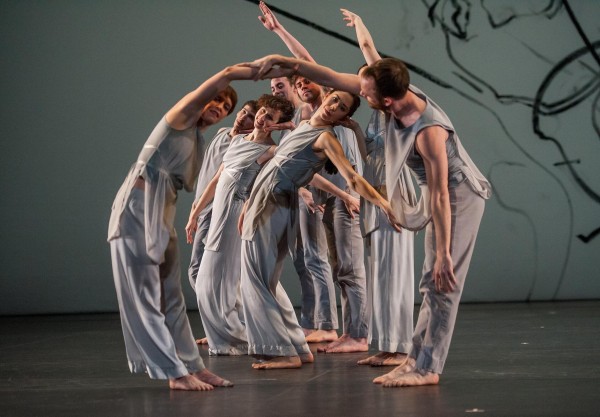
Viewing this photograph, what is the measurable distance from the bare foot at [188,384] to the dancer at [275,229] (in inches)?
28.0

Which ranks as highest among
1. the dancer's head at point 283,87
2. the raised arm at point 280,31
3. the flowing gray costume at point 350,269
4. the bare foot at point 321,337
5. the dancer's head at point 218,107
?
the raised arm at point 280,31

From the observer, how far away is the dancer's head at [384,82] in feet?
11.9

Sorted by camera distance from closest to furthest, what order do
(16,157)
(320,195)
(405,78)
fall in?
(405,78), (320,195), (16,157)

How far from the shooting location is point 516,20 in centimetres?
859

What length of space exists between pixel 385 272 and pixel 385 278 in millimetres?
29

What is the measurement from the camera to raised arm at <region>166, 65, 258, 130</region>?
11.9 ft

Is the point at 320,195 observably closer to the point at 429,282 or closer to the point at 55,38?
the point at 429,282

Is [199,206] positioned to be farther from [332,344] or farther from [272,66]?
[272,66]

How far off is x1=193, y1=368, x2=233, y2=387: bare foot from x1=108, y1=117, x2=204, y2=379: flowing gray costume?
173 millimetres

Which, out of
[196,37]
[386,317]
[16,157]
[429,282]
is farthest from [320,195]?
[16,157]

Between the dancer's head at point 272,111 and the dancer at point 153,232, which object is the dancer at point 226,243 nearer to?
the dancer's head at point 272,111

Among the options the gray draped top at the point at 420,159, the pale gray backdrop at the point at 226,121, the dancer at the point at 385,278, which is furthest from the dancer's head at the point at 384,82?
the pale gray backdrop at the point at 226,121

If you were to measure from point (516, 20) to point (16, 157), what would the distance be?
15.2 feet

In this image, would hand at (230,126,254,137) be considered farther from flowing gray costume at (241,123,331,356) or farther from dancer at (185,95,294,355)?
flowing gray costume at (241,123,331,356)
